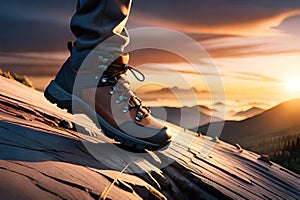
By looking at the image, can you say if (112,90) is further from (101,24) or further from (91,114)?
(101,24)

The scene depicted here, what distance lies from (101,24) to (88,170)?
87 centimetres

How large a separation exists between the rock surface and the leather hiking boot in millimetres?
116

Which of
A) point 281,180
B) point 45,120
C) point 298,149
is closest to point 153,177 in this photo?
point 45,120

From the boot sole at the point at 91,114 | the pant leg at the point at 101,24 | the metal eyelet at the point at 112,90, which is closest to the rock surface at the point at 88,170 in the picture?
the boot sole at the point at 91,114

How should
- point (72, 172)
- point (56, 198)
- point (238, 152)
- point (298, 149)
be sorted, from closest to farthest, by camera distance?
1. point (56, 198)
2. point (72, 172)
3. point (238, 152)
4. point (298, 149)

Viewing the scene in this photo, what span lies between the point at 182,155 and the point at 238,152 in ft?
4.25

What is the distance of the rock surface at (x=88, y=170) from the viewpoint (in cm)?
134

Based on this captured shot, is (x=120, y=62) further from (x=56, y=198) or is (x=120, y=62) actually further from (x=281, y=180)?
(x=281, y=180)

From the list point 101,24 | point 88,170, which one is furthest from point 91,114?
point 88,170

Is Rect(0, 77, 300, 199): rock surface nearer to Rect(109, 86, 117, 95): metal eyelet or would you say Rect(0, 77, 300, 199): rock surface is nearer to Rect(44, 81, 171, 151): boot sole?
Rect(44, 81, 171, 151): boot sole

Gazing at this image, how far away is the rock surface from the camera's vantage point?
52.6 inches

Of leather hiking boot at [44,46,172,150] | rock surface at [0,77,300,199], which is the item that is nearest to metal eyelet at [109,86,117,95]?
leather hiking boot at [44,46,172,150]

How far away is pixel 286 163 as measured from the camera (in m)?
5.66

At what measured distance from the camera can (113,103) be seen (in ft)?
6.88
